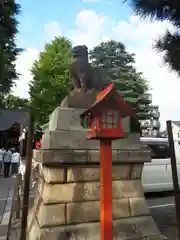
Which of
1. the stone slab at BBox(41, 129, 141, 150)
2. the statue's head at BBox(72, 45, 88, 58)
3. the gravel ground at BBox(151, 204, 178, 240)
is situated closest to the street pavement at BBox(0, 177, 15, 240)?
the stone slab at BBox(41, 129, 141, 150)

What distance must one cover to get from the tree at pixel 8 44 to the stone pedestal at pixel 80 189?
12192 mm

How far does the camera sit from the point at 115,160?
4.19m

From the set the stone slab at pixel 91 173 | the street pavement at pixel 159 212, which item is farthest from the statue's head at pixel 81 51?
the street pavement at pixel 159 212

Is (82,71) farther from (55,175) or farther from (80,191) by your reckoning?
(80,191)

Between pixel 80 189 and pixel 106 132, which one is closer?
pixel 106 132

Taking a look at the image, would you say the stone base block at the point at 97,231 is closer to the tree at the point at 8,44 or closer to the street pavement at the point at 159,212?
the street pavement at the point at 159,212

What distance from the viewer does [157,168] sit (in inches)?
A: 338

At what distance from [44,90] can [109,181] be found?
70.0 feet

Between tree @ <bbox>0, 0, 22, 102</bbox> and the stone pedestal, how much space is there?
480 inches

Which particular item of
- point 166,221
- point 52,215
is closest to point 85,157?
point 52,215

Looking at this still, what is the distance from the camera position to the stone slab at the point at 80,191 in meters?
3.90

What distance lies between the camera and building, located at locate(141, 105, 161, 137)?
28.3 metres

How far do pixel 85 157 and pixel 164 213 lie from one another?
11.5 ft

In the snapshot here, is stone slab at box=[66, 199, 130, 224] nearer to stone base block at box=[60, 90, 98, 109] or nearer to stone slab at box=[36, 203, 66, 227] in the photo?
stone slab at box=[36, 203, 66, 227]
